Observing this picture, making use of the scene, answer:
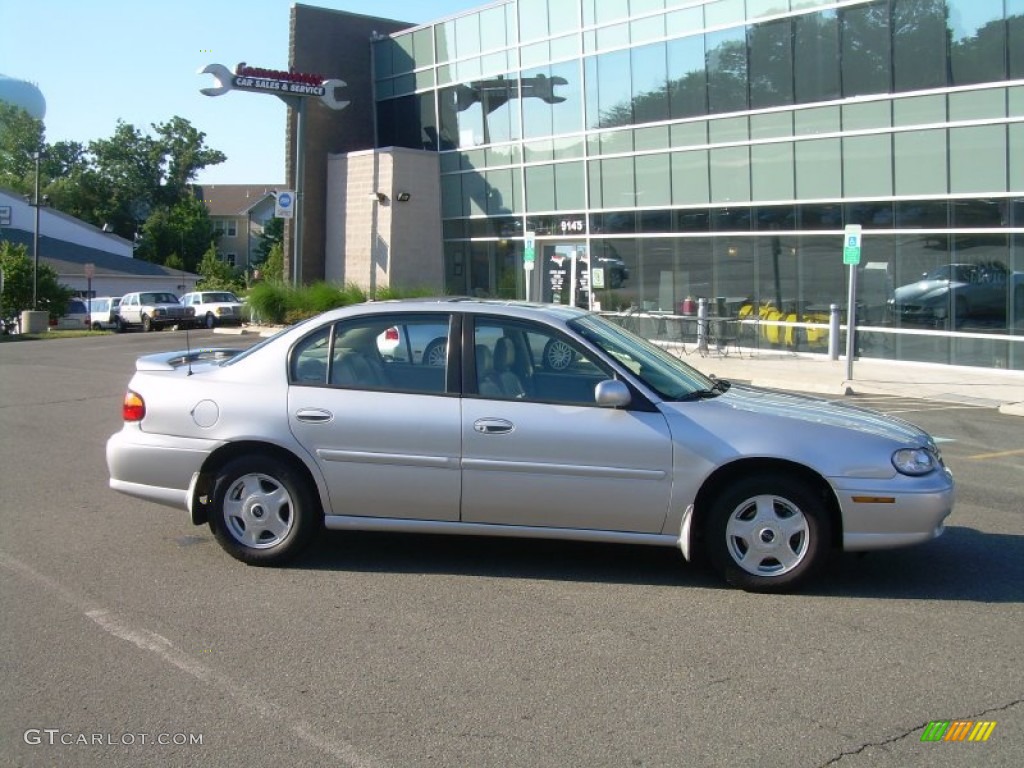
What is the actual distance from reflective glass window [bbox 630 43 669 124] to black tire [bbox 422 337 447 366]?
69.0ft

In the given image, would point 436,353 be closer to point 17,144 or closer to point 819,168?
point 819,168

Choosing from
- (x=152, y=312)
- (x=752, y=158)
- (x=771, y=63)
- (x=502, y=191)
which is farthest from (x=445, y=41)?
(x=152, y=312)

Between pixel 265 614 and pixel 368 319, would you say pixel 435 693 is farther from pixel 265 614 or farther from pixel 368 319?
pixel 368 319

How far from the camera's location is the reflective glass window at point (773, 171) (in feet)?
76.9

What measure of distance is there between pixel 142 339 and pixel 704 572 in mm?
25949

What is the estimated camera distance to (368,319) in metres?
6.45

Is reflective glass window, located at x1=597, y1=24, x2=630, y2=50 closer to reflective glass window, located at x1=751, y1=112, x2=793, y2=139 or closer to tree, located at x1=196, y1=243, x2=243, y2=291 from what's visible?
reflective glass window, located at x1=751, y1=112, x2=793, y2=139

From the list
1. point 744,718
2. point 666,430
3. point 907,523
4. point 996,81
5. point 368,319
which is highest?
point 996,81

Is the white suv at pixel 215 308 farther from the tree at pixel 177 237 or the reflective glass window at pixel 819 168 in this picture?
the tree at pixel 177 237

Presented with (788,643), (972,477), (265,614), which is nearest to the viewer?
(788,643)

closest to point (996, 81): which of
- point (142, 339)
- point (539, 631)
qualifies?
point (539, 631)

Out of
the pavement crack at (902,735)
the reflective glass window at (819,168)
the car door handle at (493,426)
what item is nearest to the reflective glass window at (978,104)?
the reflective glass window at (819,168)

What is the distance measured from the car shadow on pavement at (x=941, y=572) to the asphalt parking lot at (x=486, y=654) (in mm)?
24

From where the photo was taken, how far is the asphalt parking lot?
4.04m
